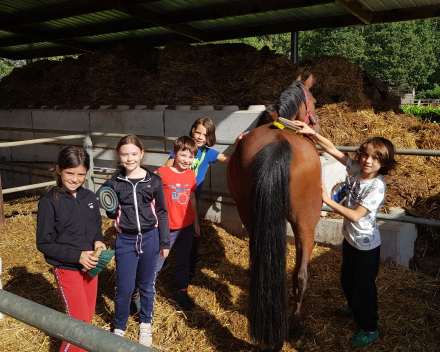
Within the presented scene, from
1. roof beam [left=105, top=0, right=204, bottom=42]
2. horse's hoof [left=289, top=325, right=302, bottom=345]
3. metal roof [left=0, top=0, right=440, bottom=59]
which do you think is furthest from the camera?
roof beam [left=105, top=0, right=204, bottom=42]

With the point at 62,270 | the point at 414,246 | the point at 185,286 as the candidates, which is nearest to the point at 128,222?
the point at 62,270

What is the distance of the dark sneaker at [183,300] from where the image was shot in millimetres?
2953

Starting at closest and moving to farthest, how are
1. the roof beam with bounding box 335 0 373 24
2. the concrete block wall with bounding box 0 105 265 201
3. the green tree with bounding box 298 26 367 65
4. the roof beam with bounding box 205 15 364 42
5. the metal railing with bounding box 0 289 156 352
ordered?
1. the metal railing with bounding box 0 289 156 352
2. the concrete block wall with bounding box 0 105 265 201
3. the roof beam with bounding box 335 0 373 24
4. the roof beam with bounding box 205 15 364 42
5. the green tree with bounding box 298 26 367 65

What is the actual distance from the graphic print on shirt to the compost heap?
2.41 meters

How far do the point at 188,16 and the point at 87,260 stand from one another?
5402 mm

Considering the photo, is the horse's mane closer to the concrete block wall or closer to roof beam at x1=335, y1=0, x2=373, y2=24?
the concrete block wall

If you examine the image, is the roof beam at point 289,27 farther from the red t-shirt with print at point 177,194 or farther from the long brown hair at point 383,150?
the red t-shirt with print at point 177,194

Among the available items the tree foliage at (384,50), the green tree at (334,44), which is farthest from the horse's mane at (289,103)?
the tree foliage at (384,50)

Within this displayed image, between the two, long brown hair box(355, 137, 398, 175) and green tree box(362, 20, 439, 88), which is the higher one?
green tree box(362, 20, 439, 88)

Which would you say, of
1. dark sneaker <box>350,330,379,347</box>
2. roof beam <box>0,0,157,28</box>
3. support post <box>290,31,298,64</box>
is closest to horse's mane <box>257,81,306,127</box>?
dark sneaker <box>350,330,379,347</box>

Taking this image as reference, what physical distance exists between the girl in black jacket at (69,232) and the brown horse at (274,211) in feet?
3.15

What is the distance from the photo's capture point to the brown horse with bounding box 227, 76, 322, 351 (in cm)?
210

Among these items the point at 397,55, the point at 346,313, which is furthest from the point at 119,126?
the point at 397,55

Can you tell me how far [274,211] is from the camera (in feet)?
7.06
